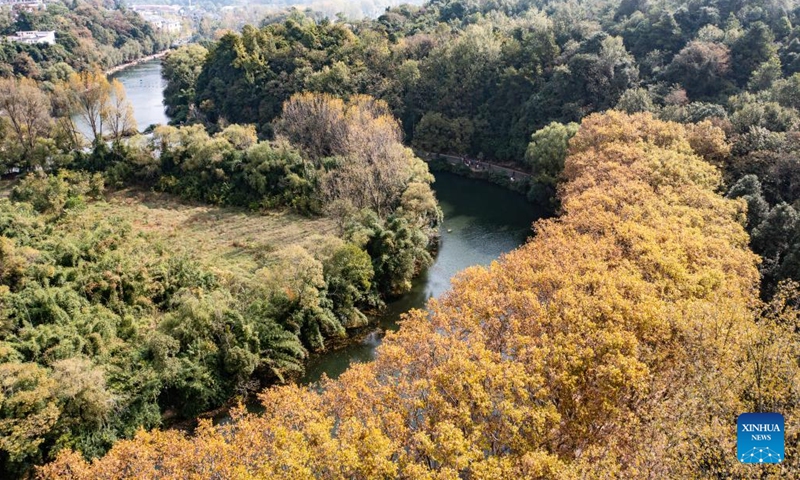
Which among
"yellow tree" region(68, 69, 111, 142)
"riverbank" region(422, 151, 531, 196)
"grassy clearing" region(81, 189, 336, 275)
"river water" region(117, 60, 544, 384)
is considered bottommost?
"river water" region(117, 60, 544, 384)

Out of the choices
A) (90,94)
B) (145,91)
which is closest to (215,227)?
(90,94)

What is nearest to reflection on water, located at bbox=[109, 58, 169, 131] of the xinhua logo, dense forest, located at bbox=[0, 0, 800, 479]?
dense forest, located at bbox=[0, 0, 800, 479]

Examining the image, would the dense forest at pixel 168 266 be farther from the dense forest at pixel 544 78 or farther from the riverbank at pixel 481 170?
the dense forest at pixel 544 78

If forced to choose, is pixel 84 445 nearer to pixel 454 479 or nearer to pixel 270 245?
pixel 454 479

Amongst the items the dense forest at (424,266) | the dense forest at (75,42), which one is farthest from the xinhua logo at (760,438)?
the dense forest at (75,42)

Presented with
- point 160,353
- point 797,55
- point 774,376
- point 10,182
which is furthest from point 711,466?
point 10,182

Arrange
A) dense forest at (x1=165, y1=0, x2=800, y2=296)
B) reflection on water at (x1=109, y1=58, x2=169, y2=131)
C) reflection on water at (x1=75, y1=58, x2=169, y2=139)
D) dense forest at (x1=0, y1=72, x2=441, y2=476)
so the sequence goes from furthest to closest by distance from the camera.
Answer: reflection on water at (x1=109, y1=58, x2=169, y2=131) → reflection on water at (x1=75, y1=58, x2=169, y2=139) → dense forest at (x1=165, y1=0, x2=800, y2=296) → dense forest at (x1=0, y1=72, x2=441, y2=476)

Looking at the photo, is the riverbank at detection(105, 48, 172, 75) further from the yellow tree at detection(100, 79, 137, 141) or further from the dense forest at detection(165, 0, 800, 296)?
the yellow tree at detection(100, 79, 137, 141)
